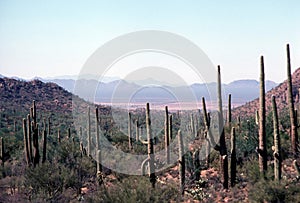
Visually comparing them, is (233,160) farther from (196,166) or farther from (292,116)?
(196,166)

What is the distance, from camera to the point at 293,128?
1717 centimetres

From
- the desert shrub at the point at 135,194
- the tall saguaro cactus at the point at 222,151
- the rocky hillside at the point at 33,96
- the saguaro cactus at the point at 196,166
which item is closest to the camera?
the desert shrub at the point at 135,194

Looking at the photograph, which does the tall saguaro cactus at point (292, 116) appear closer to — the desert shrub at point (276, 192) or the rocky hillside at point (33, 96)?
the desert shrub at point (276, 192)

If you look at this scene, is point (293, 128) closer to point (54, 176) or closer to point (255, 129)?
point (255, 129)

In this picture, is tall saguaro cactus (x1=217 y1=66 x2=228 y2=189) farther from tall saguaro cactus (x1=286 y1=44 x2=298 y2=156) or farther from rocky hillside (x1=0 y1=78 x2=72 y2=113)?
rocky hillside (x1=0 y1=78 x2=72 y2=113)

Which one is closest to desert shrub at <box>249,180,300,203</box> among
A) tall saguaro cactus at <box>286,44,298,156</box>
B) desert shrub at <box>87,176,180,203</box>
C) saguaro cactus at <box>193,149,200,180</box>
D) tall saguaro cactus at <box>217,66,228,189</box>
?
desert shrub at <box>87,176,180,203</box>

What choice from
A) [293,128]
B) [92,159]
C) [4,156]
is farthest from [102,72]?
[293,128]

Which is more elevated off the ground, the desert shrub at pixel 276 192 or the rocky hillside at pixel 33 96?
the rocky hillside at pixel 33 96

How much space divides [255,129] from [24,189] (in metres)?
13.5

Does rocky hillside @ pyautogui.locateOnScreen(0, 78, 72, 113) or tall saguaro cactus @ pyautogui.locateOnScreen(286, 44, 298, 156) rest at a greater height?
rocky hillside @ pyautogui.locateOnScreen(0, 78, 72, 113)

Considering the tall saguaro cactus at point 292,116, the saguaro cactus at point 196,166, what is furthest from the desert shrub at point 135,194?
the saguaro cactus at point 196,166

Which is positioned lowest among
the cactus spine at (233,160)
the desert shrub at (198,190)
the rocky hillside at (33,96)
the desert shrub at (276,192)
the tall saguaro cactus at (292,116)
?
the desert shrub at (198,190)

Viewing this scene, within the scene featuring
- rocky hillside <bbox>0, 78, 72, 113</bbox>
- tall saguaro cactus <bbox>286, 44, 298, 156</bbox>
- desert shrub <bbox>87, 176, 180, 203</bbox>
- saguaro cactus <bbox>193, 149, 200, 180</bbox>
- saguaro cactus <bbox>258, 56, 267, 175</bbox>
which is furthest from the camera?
rocky hillside <bbox>0, 78, 72, 113</bbox>

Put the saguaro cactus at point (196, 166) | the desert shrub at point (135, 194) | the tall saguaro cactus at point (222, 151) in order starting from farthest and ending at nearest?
1. the saguaro cactus at point (196, 166)
2. the tall saguaro cactus at point (222, 151)
3. the desert shrub at point (135, 194)
